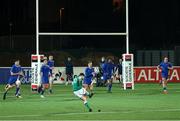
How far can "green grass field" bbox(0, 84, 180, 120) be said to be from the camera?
26719 millimetres

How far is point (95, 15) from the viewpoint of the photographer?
2190 inches

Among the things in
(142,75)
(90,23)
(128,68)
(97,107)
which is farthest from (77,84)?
(90,23)

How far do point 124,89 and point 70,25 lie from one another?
1226 centimetres

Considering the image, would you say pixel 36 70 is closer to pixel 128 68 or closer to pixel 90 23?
pixel 128 68

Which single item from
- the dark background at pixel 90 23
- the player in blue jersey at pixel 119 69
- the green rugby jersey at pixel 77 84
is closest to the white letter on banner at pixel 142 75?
the player in blue jersey at pixel 119 69

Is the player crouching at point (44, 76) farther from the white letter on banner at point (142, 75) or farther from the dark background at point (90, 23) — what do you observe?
the dark background at point (90, 23)

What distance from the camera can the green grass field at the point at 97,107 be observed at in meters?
26.7

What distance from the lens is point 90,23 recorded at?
2180 inches

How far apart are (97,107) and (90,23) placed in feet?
82.2

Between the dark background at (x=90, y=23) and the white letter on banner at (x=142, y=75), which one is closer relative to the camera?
the white letter on banner at (x=142, y=75)

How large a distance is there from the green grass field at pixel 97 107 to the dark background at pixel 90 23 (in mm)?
15211

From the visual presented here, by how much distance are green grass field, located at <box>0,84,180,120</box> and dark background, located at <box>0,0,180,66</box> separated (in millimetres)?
15211

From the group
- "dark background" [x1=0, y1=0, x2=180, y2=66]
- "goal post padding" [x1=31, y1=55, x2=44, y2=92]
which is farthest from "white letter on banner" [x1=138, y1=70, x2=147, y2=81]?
"goal post padding" [x1=31, y1=55, x2=44, y2=92]

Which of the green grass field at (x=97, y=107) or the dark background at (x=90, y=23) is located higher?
the dark background at (x=90, y=23)
